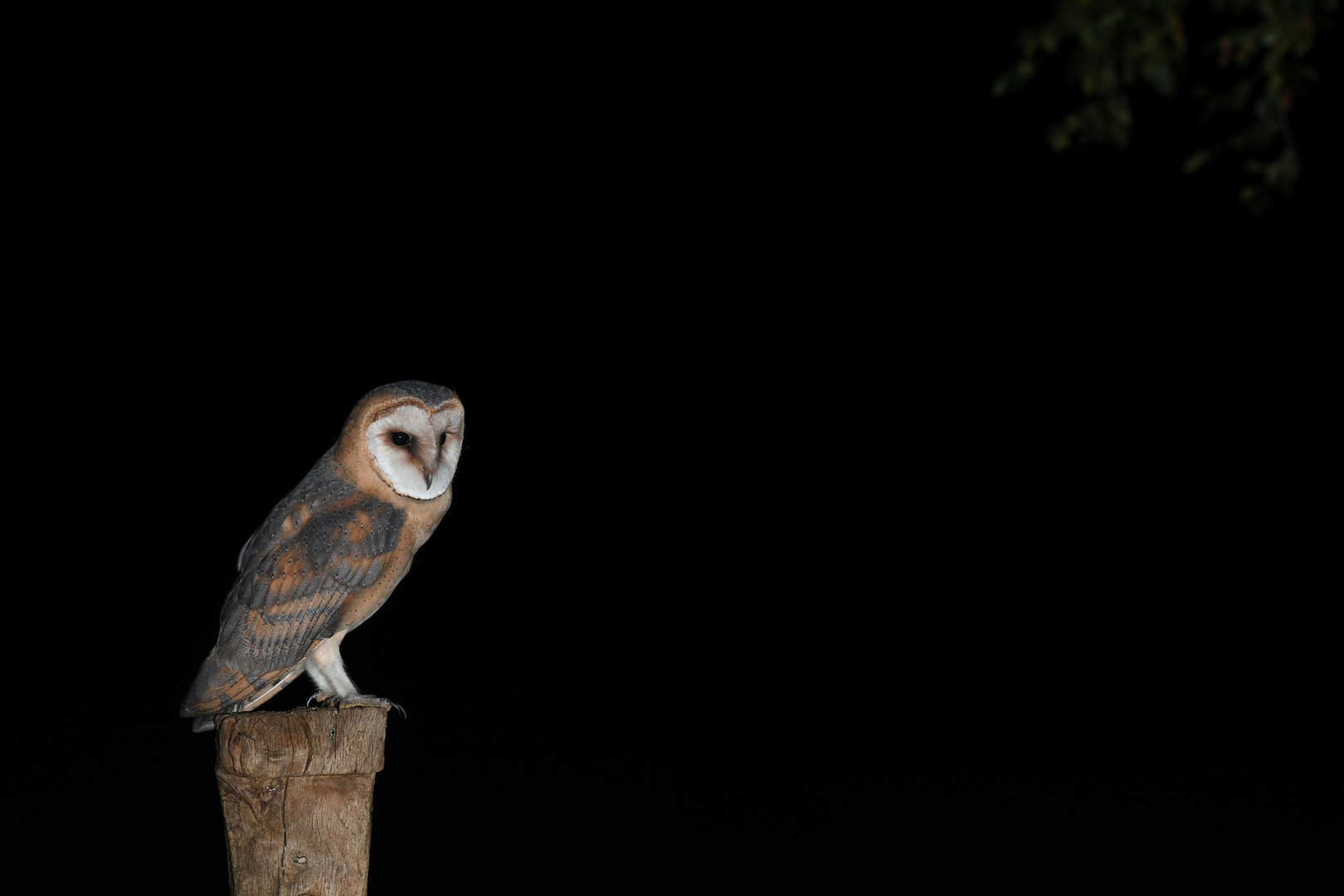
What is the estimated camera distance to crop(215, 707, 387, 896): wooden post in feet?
4.75

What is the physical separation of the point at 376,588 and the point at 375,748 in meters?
0.29

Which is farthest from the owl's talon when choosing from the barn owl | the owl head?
the owl head

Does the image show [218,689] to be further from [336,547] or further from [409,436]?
[409,436]

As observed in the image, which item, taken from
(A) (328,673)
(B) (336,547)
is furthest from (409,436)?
(A) (328,673)

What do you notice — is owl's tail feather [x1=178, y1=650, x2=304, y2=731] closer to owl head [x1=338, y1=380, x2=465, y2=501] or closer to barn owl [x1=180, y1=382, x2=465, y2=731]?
barn owl [x1=180, y1=382, x2=465, y2=731]

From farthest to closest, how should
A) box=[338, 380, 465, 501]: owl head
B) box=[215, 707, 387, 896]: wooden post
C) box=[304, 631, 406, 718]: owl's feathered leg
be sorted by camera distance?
box=[304, 631, 406, 718]: owl's feathered leg
box=[338, 380, 465, 501]: owl head
box=[215, 707, 387, 896]: wooden post

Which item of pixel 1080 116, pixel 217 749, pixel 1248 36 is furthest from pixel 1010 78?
pixel 217 749

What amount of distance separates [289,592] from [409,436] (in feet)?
0.87

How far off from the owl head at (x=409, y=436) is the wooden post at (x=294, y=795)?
34 cm

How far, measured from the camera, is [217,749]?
4.86 feet

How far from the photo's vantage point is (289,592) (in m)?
1.67

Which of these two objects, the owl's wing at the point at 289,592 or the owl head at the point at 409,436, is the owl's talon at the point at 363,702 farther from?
the owl head at the point at 409,436

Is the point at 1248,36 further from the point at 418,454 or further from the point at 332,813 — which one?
the point at 332,813

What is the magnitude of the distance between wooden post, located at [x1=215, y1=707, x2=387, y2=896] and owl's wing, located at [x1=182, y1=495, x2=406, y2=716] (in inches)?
6.2
